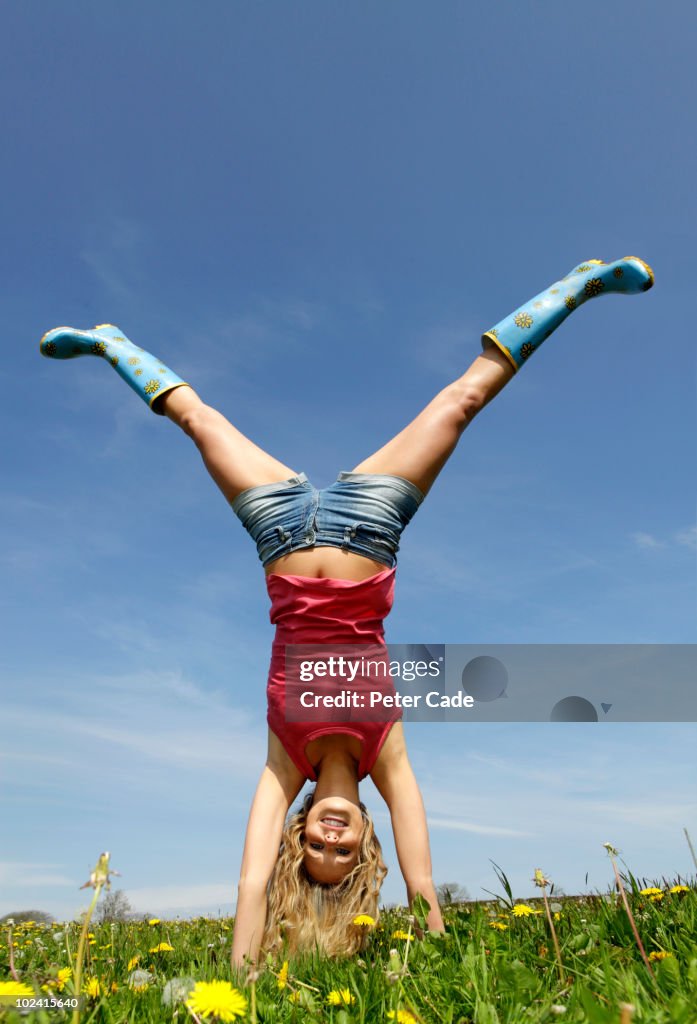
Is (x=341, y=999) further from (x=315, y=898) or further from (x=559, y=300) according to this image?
(x=559, y=300)

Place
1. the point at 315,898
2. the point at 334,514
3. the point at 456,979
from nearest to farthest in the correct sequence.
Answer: the point at 456,979, the point at 315,898, the point at 334,514

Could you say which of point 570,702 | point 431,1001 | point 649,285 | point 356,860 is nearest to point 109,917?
point 356,860

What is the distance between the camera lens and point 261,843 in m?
4.65

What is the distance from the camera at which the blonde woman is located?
15.3 ft

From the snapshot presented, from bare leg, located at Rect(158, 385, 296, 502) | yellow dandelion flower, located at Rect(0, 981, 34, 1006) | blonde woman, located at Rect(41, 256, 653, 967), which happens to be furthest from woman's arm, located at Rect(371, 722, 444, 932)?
yellow dandelion flower, located at Rect(0, 981, 34, 1006)

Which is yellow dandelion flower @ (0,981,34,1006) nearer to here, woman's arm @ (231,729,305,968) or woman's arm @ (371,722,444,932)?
woman's arm @ (231,729,305,968)

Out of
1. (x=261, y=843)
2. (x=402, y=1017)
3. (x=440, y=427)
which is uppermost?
(x=440, y=427)

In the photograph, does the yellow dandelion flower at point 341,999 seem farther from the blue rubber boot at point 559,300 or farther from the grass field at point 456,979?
the blue rubber boot at point 559,300

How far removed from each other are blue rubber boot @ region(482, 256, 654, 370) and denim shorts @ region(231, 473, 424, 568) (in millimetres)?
1190

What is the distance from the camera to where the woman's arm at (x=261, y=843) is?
4414mm

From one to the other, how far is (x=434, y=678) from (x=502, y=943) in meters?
2.09

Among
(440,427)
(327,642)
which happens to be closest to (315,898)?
(327,642)

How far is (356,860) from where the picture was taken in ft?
16.0

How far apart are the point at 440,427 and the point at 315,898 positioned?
2.94m
